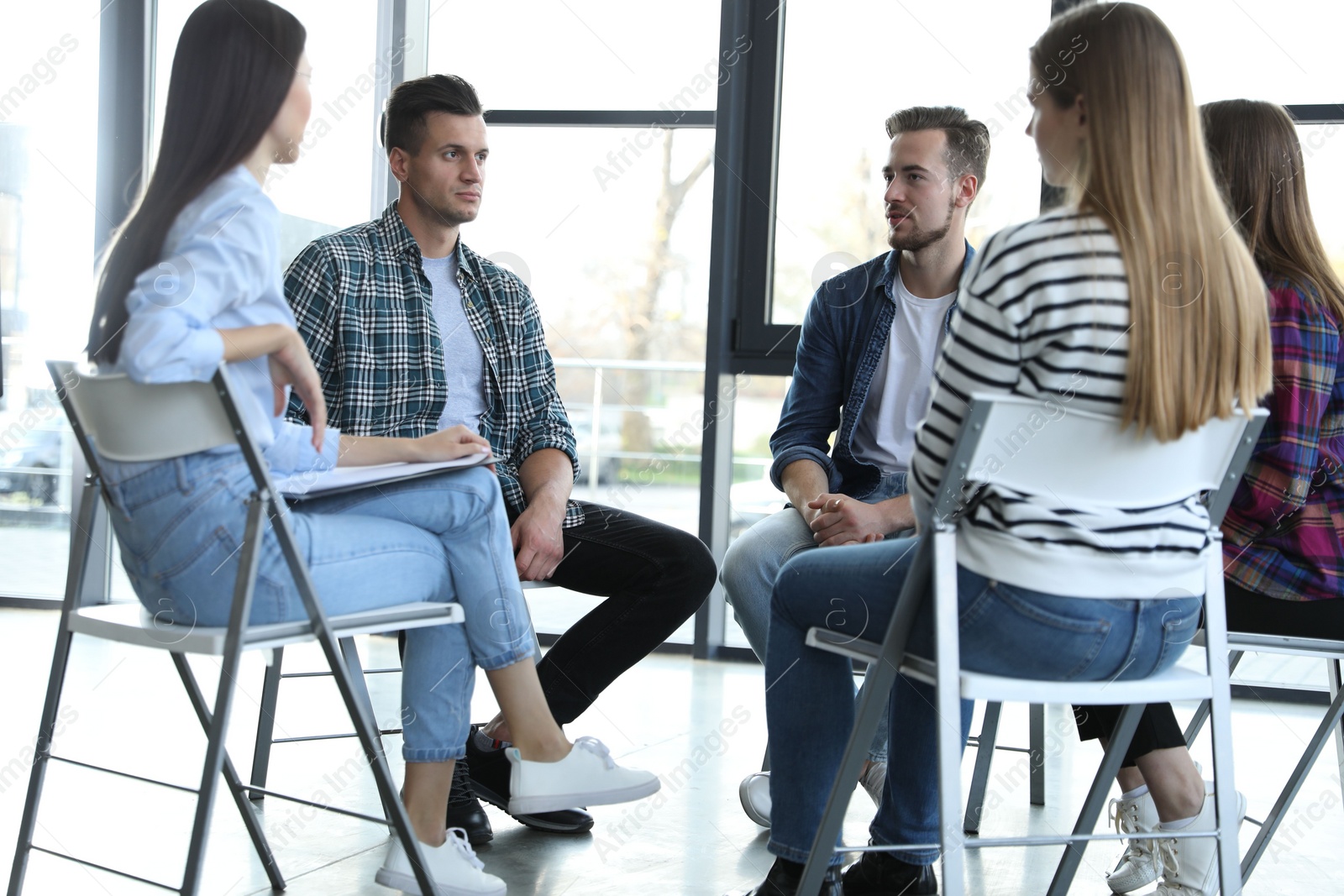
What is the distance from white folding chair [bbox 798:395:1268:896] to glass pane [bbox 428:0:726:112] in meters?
2.56

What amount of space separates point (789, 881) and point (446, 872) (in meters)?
0.48

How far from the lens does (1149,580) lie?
4.28ft

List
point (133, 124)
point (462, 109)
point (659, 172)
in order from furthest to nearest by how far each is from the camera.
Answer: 1. point (133, 124)
2. point (659, 172)
3. point (462, 109)

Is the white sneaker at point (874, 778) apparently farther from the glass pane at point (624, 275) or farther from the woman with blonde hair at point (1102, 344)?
the glass pane at point (624, 275)

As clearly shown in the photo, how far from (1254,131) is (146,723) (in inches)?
101

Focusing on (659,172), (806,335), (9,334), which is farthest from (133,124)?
(806,335)

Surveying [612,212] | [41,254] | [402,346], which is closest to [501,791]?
[402,346]

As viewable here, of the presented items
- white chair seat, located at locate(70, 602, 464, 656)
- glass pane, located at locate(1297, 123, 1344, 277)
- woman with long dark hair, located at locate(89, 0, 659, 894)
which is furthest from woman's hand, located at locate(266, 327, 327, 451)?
glass pane, located at locate(1297, 123, 1344, 277)

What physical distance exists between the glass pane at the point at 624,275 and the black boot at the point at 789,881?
6.87 ft

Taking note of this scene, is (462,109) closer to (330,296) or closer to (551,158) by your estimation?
(330,296)

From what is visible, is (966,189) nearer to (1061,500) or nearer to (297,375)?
(1061,500)

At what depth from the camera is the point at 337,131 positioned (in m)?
3.90

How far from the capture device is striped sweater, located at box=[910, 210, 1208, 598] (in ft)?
4.13

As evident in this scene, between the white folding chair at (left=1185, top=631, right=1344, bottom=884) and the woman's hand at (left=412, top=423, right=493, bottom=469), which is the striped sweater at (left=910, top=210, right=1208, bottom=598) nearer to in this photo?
the white folding chair at (left=1185, top=631, right=1344, bottom=884)
